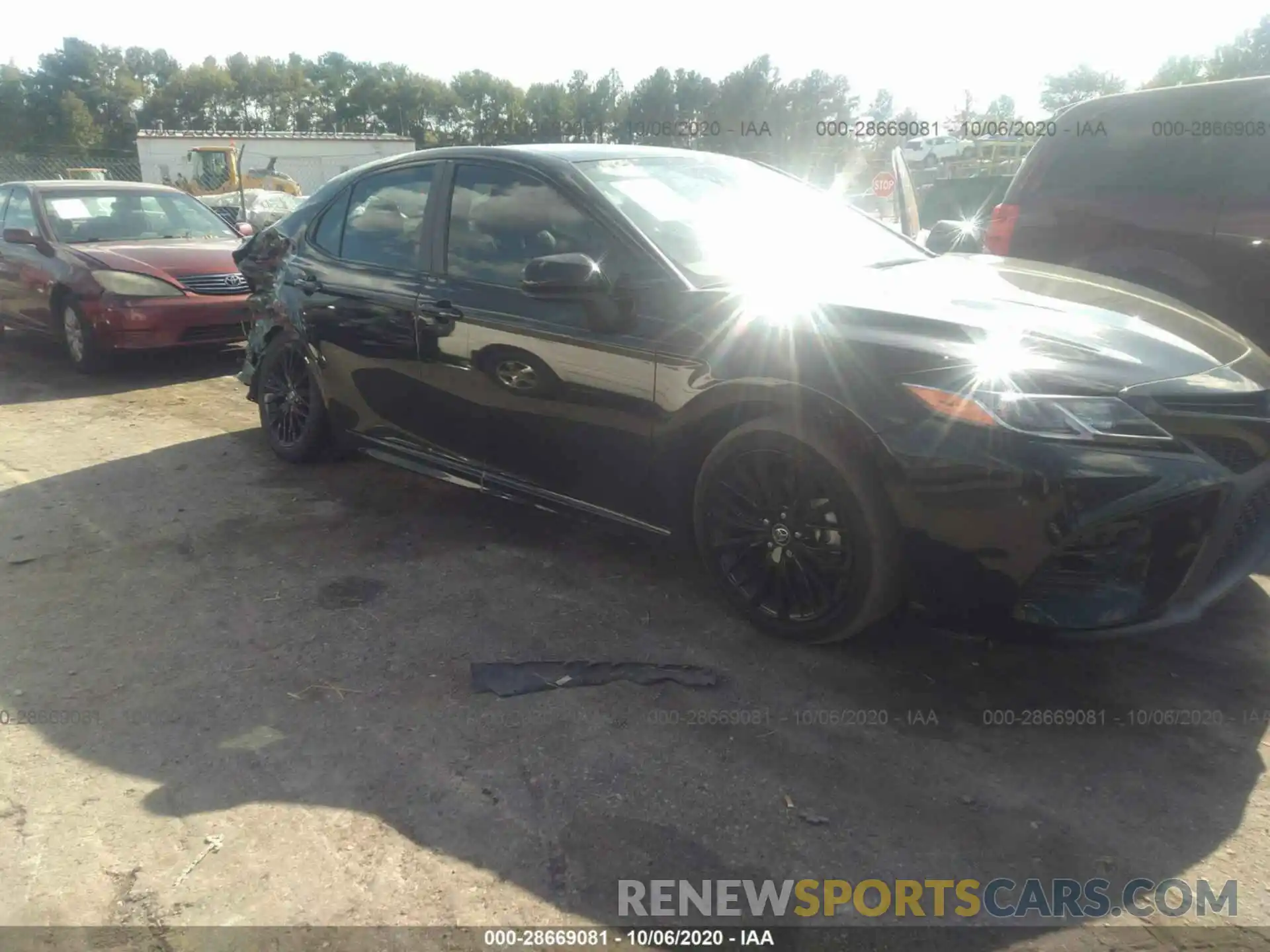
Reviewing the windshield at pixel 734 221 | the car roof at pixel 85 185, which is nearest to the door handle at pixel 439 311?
the windshield at pixel 734 221

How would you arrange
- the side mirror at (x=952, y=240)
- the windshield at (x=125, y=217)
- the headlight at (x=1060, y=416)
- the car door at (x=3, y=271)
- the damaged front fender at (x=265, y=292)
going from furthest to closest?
1. the car door at (x=3, y=271)
2. the windshield at (x=125, y=217)
3. the side mirror at (x=952, y=240)
4. the damaged front fender at (x=265, y=292)
5. the headlight at (x=1060, y=416)

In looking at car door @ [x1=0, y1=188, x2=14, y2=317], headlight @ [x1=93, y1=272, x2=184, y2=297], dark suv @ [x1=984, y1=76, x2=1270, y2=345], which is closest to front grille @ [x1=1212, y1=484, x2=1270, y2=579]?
dark suv @ [x1=984, y1=76, x2=1270, y2=345]

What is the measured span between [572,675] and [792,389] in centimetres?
119

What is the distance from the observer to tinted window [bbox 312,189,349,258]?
15.6ft

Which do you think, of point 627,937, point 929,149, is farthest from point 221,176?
point 627,937

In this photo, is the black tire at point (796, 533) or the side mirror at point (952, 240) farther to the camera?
the side mirror at point (952, 240)

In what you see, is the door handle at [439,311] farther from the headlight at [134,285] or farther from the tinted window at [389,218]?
the headlight at [134,285]

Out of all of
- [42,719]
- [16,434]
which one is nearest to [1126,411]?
[42,719]

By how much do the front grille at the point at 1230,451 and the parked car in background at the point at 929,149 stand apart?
27664 mm

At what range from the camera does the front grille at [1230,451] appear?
270 centimetres

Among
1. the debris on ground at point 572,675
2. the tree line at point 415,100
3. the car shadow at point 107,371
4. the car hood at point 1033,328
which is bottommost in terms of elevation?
the car shadow at point 107,371

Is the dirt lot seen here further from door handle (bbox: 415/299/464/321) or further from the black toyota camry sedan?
door handle (bbox: 415/299/464/321)

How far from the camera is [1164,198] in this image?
17.0ft

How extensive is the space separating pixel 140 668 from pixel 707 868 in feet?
7.09
